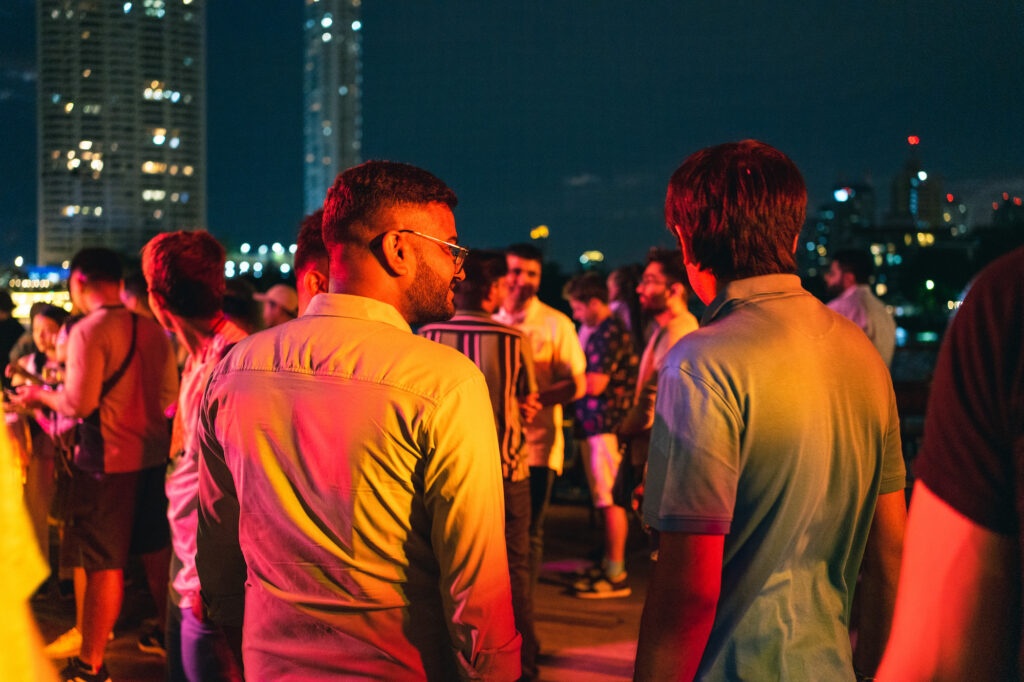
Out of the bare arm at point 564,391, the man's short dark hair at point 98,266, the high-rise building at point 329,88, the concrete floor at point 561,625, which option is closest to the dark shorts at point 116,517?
the concrete floor at point 561,625

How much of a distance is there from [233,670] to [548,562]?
4.09m

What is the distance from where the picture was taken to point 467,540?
1582 mm

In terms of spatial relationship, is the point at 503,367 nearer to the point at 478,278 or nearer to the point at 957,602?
the point at 478,278

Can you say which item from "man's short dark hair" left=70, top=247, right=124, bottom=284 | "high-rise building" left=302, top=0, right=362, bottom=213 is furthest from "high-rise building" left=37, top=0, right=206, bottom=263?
"man's short dark hair" left=70, top=247, right=124, bottom=284

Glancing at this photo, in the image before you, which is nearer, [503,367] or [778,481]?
[778,481]

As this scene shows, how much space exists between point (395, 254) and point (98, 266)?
305cm

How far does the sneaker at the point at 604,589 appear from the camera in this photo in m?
5.60

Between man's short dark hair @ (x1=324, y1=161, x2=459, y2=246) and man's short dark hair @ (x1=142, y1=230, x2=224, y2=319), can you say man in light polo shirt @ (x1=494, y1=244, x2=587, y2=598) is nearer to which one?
man's short dark hair @ (x1=142, y1=230, x2=224, y2=319)

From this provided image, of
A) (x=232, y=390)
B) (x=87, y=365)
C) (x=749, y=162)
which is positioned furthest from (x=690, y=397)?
(x=87, y=365)

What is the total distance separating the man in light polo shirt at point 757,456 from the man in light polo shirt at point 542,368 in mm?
3219

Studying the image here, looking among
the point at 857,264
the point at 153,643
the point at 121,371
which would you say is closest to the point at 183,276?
the point at 121,371

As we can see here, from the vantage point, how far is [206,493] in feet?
6.37

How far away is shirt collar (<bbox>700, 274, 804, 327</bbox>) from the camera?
1574mm

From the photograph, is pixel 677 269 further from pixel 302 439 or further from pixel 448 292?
pixel 302 439
